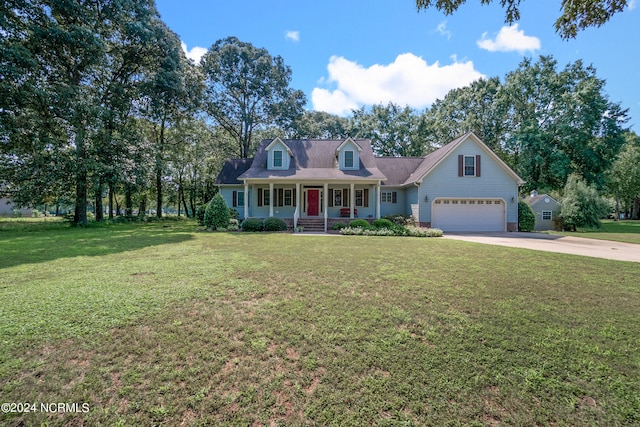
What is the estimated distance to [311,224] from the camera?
17688 millimetres

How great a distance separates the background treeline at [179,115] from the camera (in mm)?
15367

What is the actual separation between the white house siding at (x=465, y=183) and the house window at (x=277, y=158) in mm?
10266

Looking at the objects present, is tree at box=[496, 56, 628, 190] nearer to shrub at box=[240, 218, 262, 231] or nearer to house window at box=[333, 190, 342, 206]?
house window at box=[333, 190, 342, 206]

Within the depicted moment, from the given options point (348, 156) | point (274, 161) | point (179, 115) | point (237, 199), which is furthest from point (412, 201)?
point (179, 115)

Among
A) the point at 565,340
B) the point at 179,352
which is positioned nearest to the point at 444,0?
the point at 565,340

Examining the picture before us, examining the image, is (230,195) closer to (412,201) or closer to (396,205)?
(396,205)

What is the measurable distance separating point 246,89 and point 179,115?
24.5ft

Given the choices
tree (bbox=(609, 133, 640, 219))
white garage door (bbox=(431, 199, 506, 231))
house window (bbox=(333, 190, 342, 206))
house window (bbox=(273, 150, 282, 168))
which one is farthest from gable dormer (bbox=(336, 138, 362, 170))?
tree (bbox=(609, 133, 640, 219))

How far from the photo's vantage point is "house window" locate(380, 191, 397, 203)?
20.5m

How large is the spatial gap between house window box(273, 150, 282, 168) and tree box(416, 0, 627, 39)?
15062 millimetres

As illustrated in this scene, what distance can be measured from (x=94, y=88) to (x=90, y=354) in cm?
2298

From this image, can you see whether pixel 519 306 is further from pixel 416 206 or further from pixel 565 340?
pixel 416 206

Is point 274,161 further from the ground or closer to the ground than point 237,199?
further from the ground

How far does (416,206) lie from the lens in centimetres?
1814
